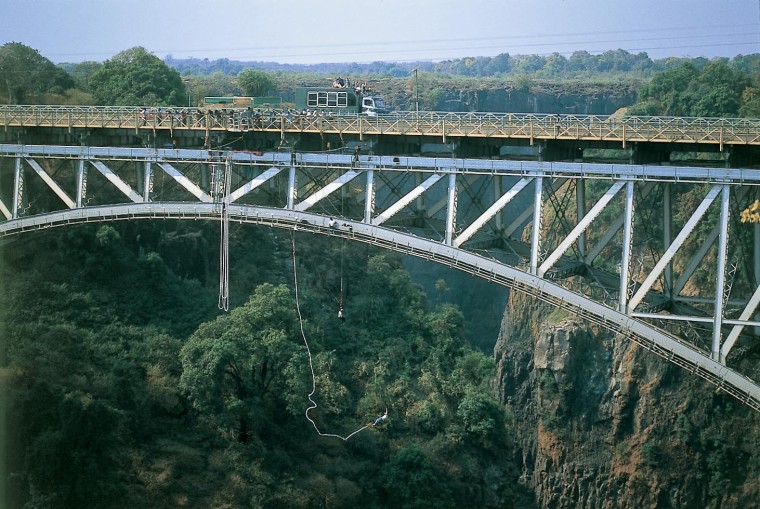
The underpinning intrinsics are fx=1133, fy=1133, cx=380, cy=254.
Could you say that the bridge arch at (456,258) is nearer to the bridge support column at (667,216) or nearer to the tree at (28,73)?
the bridge support column at (667,216)

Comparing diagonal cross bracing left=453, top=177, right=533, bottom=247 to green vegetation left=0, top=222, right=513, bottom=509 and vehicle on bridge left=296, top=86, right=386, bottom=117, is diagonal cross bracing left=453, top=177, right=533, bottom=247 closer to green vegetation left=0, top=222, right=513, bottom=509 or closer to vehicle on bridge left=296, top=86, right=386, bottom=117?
vehicle on bridge left=296, top=86, right=386, bottom=117

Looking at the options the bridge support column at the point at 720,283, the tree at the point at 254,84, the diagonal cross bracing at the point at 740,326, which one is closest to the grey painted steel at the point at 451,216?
the bridge support column at the point at 720,283

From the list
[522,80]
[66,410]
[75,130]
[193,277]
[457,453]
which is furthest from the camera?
[522,80]

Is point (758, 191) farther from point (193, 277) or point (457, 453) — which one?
point (193, 277)

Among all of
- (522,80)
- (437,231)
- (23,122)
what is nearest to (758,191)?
(437,231)

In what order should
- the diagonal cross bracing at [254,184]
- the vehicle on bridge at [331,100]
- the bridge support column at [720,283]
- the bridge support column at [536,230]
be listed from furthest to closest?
the vehicle on bridge at [331,100]
the diagonal cross bracing at [254,184]
the bridge support column at [536,230]
the bridge support column at [720,283]

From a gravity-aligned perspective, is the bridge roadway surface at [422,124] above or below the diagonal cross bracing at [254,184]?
above

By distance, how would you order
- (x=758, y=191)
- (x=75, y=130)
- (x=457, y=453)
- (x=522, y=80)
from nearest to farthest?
1. (x=758, y=191)
2. (x=75, y=130)
3. (x=457, y=453)
4. (x=522, y=80)
